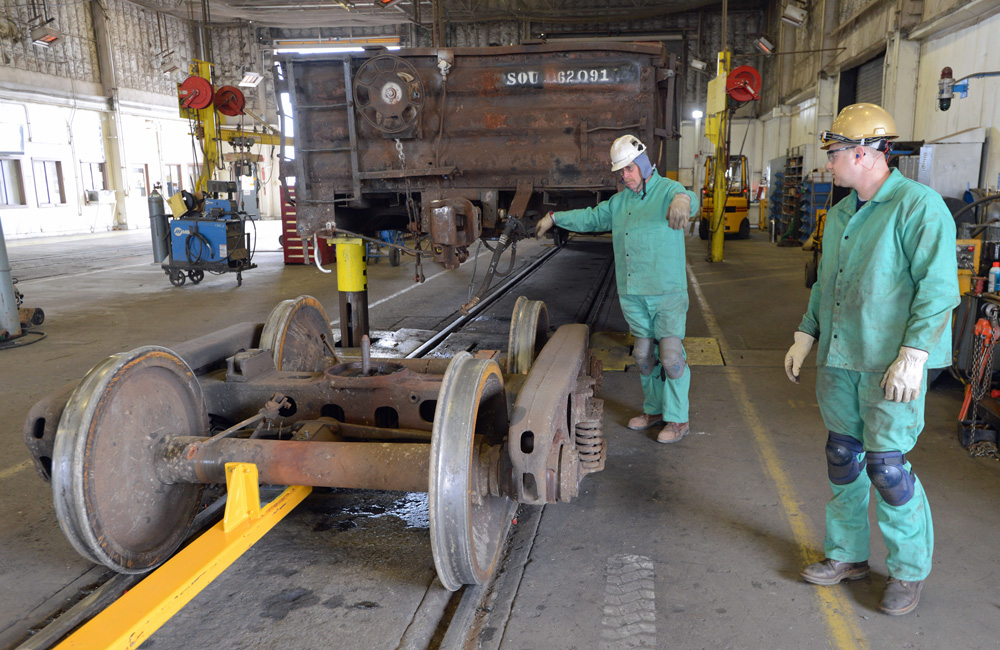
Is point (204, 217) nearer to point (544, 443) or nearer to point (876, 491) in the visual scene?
point (544, 443)

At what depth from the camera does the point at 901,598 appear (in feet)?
8.52

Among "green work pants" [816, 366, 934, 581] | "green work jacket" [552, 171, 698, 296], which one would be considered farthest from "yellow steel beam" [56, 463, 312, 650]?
"green work jacket" [552, 171, 698, 296]

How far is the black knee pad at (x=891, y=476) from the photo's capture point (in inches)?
99.0

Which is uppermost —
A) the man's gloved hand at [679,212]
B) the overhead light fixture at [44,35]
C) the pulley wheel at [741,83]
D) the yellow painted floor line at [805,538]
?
the overhead light fixture at [44,35]

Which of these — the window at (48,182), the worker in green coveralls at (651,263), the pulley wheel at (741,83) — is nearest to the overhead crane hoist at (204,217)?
the worker in green coveralls at (651,263)

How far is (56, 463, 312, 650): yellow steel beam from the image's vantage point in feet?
6.66

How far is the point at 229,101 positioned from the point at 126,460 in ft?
34.9

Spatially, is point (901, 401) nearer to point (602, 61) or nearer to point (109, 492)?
point (109, 492)

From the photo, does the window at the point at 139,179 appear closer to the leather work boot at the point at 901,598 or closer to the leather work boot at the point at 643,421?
the leather work boot at the point at 643,421

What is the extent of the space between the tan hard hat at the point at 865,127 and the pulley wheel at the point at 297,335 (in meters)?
2.98

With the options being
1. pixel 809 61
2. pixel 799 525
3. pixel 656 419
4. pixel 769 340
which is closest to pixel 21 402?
pixel 656 419

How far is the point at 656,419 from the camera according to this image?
15.5 ft

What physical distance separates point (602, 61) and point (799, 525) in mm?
3682

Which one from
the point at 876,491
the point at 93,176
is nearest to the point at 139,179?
the point at 93,176
